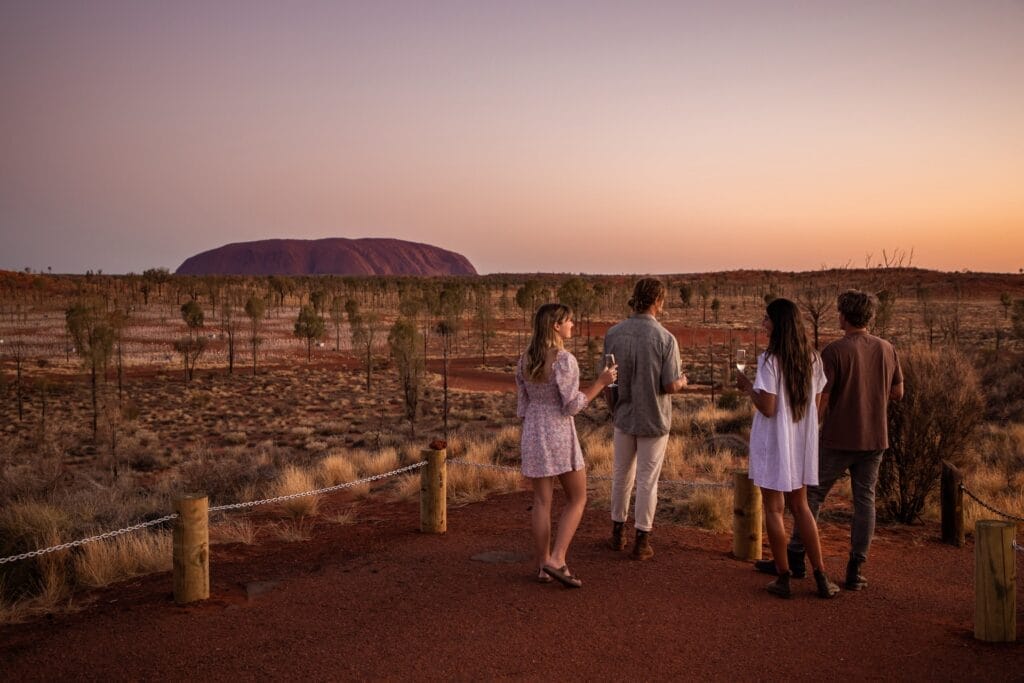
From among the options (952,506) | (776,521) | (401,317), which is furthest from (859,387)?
(401,317)

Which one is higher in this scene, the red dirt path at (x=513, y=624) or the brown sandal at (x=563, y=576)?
the brown sandal at (x=563, y=576)

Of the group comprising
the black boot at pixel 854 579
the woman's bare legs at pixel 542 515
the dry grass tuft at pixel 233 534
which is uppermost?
the woman's bare legs at pixel 542 515

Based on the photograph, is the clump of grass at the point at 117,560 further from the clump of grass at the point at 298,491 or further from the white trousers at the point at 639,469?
the white trousers at the point at 639,469

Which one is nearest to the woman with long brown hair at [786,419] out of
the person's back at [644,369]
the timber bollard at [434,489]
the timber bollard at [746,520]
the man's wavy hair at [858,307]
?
the man's wavy hair at [858,307]

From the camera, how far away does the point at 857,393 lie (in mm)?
5270

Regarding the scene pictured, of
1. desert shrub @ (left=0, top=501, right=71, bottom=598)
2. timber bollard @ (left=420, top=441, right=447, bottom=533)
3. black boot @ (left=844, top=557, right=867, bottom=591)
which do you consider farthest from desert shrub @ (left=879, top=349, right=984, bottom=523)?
desert shrub @ (left=0, top=501, right=71, bottom=598)

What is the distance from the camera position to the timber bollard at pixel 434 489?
7.25m

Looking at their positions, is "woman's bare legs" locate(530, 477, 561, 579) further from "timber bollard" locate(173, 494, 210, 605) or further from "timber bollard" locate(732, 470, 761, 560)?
"timber bollard" locate(173, 494, 210, 605)

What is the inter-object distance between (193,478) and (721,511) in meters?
8.30

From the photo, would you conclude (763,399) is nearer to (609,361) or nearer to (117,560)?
(609,361)

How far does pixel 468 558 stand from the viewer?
21.4ft

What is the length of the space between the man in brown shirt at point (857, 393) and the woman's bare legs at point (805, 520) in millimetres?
287

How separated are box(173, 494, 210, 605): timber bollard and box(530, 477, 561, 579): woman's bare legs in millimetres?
2353

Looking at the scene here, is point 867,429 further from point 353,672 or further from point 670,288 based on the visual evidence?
point 670,288
